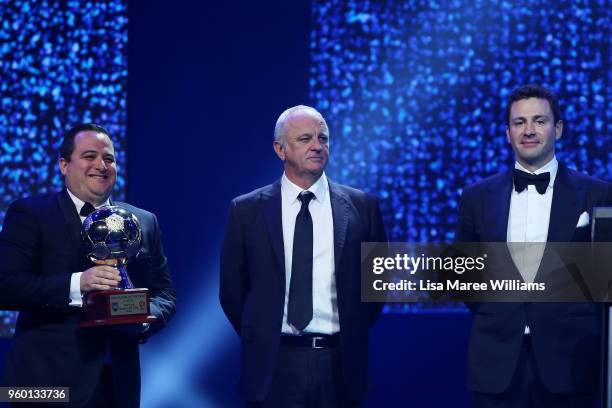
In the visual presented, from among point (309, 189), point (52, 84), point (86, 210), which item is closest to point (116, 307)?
point (86, 210)

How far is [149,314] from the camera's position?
3219 millimetres

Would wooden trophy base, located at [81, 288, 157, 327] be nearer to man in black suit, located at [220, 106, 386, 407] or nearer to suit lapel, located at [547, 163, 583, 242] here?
man in black suit, located at [220, 106, 386, 407]

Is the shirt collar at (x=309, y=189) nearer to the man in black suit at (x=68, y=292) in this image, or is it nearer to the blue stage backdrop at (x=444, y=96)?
the man in black suit at (x=68, y=292)

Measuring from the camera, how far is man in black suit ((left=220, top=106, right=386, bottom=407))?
11.1 ft

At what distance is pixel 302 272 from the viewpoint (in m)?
3.46

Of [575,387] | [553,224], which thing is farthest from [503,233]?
[575,387]

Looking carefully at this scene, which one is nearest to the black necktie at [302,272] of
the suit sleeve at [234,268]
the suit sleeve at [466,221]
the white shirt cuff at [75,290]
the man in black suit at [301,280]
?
the man in black suit at [301,280]

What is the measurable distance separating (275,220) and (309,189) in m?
0.20

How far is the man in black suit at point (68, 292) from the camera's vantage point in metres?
3.20

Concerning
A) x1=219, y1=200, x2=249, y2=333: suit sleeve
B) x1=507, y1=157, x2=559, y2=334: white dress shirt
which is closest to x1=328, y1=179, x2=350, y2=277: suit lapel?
x1=219, y1=200, x2=249, y2=333: suit sleeve

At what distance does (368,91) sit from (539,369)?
2239 mm

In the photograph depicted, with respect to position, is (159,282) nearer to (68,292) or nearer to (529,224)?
(68,292)

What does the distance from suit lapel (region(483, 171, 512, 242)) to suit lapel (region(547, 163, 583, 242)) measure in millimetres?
179

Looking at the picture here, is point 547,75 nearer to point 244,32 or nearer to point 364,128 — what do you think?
point 364,128
